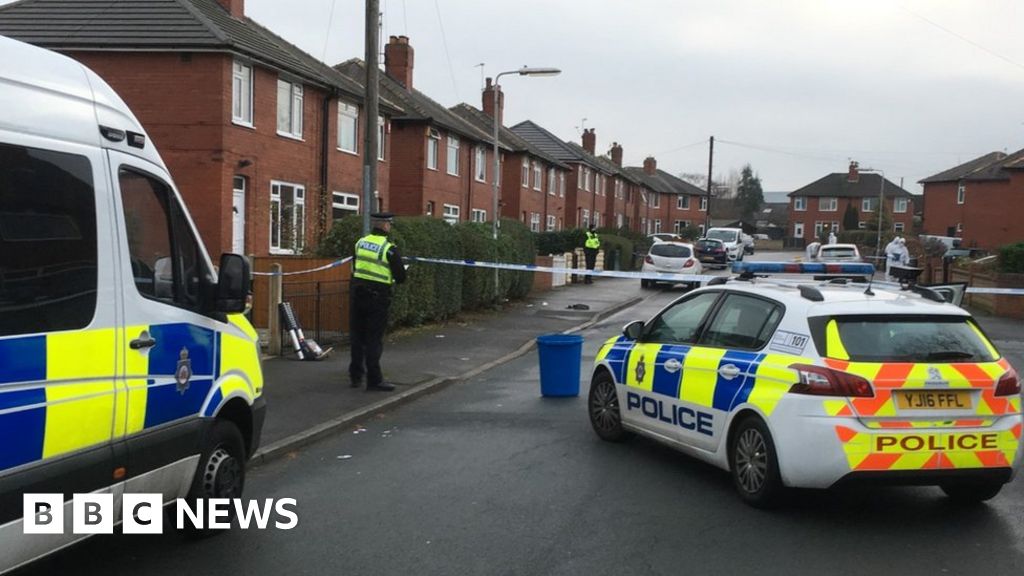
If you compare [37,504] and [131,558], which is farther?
[131,558]

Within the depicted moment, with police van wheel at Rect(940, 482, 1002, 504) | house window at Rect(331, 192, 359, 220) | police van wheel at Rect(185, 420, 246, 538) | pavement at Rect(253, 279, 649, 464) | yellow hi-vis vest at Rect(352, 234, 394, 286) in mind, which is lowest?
pavement at Rect(253, 279, 649, 464)

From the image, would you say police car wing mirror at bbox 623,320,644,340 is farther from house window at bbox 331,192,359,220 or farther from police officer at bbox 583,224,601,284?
police officer at bbox 583,224,601,284

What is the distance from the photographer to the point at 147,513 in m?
4.82

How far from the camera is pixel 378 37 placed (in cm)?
1434

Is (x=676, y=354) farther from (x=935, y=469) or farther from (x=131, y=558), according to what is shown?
(x=131, y=558)

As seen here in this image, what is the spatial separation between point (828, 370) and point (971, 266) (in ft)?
77.2

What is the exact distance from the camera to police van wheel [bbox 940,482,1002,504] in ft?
20.6

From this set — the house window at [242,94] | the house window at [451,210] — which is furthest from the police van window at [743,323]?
the house window at [451,210]

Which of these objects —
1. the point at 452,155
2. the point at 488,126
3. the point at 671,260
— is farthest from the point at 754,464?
the point at 488,126

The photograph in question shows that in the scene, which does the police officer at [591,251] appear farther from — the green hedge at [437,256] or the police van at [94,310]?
the police van at [94,310]

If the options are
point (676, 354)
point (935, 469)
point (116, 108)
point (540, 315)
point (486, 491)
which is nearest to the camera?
point (116, 108)

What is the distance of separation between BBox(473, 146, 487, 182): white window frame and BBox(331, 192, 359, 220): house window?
12.4m

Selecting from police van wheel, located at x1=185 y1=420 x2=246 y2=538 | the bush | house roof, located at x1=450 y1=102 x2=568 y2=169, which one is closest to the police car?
police van wheel, located at x1=185 y1=420 x2=246 y2=538

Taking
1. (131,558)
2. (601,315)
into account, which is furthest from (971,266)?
(131,558)
